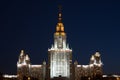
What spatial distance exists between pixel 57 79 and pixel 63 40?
16885mm

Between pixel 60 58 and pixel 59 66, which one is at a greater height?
pixel 60 58

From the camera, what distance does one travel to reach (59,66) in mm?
156875

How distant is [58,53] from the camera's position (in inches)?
6220

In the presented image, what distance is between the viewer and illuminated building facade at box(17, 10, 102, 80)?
6068 inches

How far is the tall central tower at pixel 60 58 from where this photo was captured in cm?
15612

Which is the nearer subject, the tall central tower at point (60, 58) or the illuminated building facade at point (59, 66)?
the illuminated building facade at point (59, 66)

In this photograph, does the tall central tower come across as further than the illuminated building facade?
Yes

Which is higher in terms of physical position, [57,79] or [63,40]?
[63,40]

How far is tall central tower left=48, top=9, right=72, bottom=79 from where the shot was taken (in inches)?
6147

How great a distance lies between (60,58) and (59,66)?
10.4 feet

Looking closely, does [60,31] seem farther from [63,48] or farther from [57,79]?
[57,79]

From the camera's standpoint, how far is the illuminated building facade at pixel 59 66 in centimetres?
15412

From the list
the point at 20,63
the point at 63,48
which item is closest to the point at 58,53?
the point at 63,48

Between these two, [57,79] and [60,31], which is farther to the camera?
[60,31]
